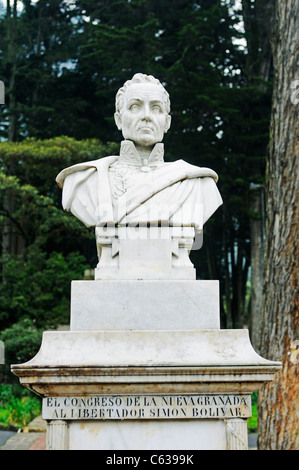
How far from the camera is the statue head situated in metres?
4.87

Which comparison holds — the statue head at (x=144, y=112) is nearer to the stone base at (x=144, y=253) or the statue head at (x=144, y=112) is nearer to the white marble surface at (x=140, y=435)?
the stone base at (x=144, y=253)

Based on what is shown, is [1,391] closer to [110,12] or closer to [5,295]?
[5,295]

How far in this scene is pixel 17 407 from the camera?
40.1ft

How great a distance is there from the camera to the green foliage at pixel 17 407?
11.9m

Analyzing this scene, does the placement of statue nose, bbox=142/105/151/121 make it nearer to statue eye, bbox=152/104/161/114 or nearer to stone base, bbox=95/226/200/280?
statue eye, bbox=152/104/161/114

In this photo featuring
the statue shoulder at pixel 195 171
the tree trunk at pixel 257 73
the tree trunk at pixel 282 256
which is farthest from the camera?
the tree trunk at pixel 257 73

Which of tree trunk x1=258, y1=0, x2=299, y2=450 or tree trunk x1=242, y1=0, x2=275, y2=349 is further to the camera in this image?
tree trunk x1=242, y1=0, x2=275, y2=349

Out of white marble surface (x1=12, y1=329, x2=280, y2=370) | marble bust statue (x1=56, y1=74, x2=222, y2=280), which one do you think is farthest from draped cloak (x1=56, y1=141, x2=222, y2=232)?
white marble surface (x1=12, y1=329, x2=280, y2=370)

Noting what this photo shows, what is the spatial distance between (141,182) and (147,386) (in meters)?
1.58

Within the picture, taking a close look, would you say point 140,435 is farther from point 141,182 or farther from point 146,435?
point 141,182

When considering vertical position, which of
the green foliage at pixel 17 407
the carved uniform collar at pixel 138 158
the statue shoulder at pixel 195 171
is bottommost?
the green foliage at pixel 17 407

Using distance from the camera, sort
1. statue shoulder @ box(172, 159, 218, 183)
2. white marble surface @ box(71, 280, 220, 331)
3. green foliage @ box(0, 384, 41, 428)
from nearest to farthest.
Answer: white marble surface @ box(71, 280, 220, 331) < statue shoulder @ box(172, 159, 218, 183) < green foliage @ box(0, 384, 41, 428)

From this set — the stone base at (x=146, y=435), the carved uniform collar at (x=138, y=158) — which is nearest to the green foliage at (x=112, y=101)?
the carved uniform collar at (x=138, y=158)
